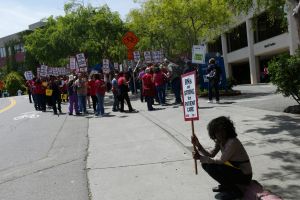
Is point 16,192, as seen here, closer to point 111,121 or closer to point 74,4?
point 111,121

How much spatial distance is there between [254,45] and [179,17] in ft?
53.3

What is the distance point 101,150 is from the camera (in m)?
10.2

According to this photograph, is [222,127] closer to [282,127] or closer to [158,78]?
[282,127]

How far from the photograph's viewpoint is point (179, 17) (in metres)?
24.7

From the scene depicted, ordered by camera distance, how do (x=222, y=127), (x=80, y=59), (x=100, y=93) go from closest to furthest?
(x=222, y=127)
(x=100, y=93)
(x=80, y=59)

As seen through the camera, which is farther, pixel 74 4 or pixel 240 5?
pixel 74 4

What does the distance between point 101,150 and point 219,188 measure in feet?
14.2

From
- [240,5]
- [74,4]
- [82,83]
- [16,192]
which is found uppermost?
[74,4]

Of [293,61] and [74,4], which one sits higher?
[74,4]

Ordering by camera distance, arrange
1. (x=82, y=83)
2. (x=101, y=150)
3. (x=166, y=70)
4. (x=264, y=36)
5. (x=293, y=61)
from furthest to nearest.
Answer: (x=264, y=36) → (x=166, y=70) → (x=82, y=83) → (x=293, y=61) → (x=101, y=150)

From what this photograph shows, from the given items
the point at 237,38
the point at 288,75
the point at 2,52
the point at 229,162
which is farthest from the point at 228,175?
the point at 2,52

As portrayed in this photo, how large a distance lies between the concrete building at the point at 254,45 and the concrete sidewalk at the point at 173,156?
60.1ft

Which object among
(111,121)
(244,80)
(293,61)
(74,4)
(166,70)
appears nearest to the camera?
(293,61)

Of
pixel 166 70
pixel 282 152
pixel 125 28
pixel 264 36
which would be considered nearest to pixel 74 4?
pixel 125 28
